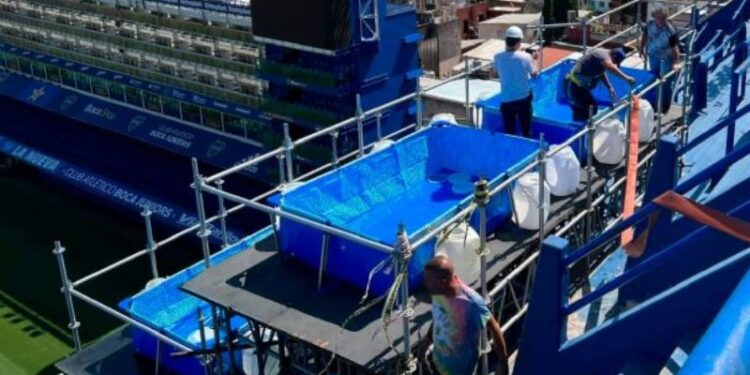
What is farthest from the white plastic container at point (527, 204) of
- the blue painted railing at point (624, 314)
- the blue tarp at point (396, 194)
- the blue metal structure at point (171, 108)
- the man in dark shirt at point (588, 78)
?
the blue metal structure at point (171, 108)

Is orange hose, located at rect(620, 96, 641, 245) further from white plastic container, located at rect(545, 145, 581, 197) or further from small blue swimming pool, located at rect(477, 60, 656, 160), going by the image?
white plastic container, located at rect(545, 145, 581, 197)

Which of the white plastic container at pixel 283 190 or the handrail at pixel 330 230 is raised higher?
the handrail at pixel 330 230

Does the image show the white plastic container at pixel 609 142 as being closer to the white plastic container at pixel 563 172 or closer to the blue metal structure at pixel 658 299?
the white plastic container at pixel 563 172

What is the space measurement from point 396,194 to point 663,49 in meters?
5.17

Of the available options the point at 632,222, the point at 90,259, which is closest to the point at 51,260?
the point at 90,259

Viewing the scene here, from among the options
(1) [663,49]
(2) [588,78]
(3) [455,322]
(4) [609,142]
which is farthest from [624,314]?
(1) [663,49]

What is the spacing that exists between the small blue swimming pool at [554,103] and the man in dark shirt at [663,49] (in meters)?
0.22

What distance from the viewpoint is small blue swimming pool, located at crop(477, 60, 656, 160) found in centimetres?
1041

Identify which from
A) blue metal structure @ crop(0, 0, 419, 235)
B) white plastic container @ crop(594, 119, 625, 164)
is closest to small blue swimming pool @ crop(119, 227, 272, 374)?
white plastic container @ crop(594, 119, 625, 164)

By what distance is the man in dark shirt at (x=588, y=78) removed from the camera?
1002 cm

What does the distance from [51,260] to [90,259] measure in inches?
36.6

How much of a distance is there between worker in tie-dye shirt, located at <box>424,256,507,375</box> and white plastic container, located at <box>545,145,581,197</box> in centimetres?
319

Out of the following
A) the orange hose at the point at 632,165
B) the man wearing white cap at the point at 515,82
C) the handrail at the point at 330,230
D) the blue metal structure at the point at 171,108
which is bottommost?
the blue metal structure at the point at 171,108

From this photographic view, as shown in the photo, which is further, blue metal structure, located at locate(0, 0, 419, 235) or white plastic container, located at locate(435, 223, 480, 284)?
blue metal structure, located at locate(0, 0, 419, 235)
